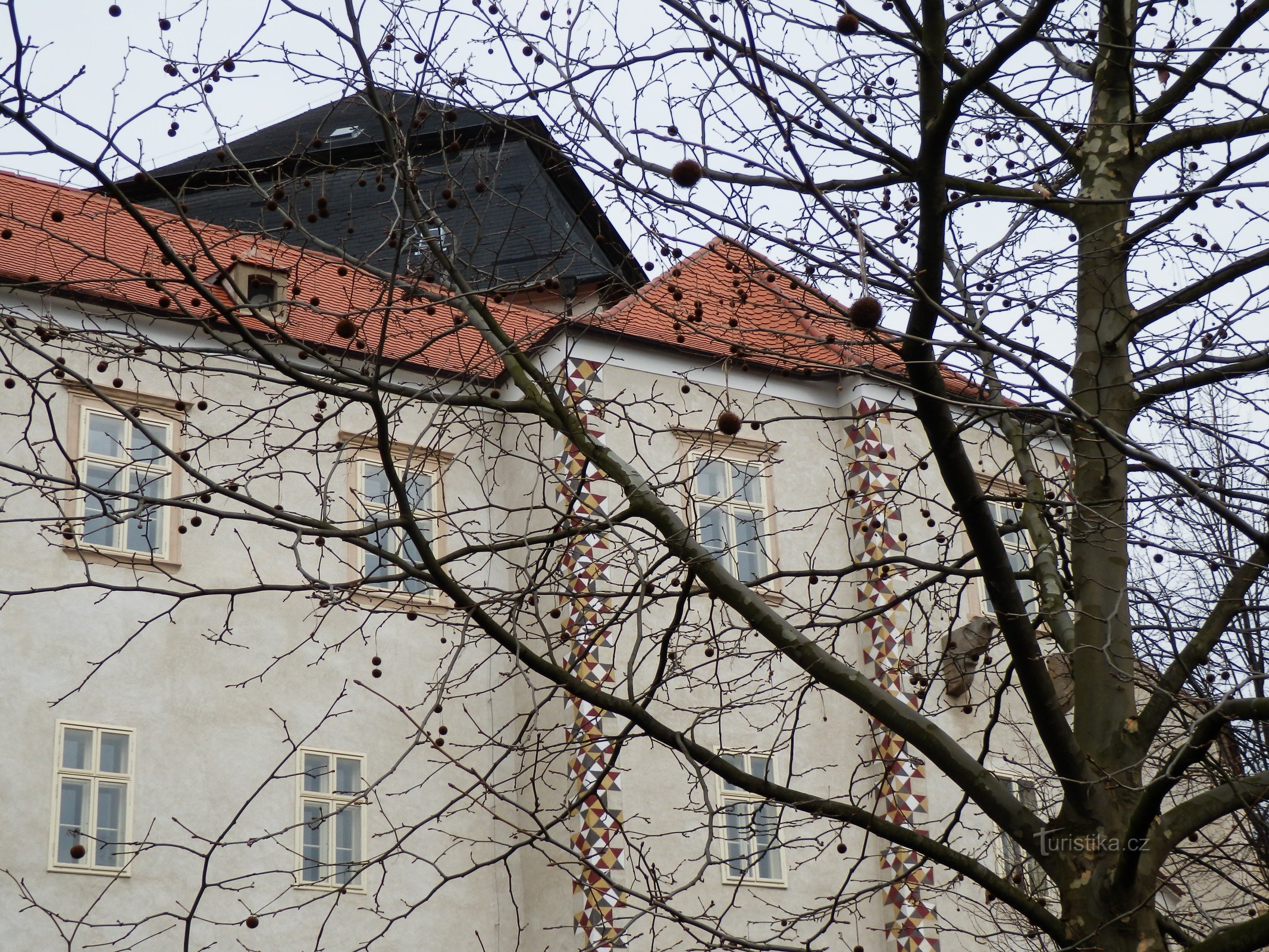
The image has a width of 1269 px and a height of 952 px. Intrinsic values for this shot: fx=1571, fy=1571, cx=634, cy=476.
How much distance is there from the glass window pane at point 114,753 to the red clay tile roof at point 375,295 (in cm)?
354

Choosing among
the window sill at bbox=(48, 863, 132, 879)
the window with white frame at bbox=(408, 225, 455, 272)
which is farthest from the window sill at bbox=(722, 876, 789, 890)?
the window with white frame at bbox=(408, 225, 455, 272)

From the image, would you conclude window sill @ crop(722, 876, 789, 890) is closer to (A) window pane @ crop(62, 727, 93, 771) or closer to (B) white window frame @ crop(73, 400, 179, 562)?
(A) window pane @ crop(62, 727, 93, 771)

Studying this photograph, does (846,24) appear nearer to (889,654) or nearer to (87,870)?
(87,870)

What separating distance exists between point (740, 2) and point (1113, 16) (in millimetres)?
1845

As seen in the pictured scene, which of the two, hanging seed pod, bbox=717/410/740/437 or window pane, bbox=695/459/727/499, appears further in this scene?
window pane, bbox=695/459/727/499

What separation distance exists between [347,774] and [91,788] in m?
2.26

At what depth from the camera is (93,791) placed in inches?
491

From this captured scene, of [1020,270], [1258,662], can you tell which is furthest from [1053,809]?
[1020,270]

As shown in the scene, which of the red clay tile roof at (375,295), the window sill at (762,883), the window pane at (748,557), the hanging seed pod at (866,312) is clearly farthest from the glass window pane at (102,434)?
the hanging seed pod at (866,312)

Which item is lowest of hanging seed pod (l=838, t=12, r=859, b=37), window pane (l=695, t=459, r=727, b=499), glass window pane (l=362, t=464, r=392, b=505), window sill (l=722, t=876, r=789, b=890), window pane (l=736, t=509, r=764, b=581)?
window sill (l=722, t=876, r=789, b=890)

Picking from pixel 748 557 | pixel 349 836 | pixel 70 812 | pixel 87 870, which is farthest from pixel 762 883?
pixel 70 812

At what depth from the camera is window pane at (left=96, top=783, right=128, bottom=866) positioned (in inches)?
489

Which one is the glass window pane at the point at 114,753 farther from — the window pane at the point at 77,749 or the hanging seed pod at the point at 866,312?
the hanging seed pod at the point at 866,312

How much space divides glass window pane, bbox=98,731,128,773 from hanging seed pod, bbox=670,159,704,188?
30.7 feet
